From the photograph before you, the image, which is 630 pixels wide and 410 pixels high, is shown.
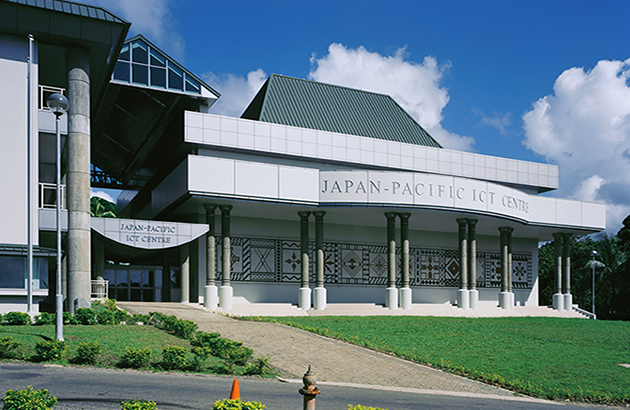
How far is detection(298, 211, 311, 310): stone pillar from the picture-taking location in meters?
38.0

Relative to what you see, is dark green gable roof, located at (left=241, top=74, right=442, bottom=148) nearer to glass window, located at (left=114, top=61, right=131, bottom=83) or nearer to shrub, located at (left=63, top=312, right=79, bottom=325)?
glass window, located at (left=114, top=61, right=131, bottom=83)

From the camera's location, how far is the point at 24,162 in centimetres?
2628

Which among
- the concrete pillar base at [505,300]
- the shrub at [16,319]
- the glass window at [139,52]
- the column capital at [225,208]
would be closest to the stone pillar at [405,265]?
the concrete pillar base at [505,300]

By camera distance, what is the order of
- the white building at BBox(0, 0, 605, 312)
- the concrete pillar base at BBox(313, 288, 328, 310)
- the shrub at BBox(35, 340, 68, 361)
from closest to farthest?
the shrub at BBox(35, 340, 68, 361)
the white building at BBox(0, 0, 605, 312)
the concrete pillar base at BBox(313, 288, 328, 310)

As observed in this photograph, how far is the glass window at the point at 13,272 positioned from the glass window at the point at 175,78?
15855mm

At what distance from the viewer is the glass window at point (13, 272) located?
25.1 meters

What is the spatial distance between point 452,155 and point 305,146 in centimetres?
1255

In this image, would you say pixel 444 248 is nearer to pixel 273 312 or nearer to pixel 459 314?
pixel 459 314

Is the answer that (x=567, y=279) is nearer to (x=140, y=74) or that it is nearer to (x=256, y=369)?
(x=140, y=74)

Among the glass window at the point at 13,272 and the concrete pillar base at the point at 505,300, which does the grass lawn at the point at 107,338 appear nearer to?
the glass window at the point at 13,272

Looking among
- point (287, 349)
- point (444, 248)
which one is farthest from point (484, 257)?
point (287, 349)

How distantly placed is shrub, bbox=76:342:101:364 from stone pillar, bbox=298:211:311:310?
21.9m

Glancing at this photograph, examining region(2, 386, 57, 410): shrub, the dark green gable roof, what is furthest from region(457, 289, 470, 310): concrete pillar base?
region(2, 386, 57, 410): shrub

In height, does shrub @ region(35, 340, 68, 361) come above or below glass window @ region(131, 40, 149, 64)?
below
